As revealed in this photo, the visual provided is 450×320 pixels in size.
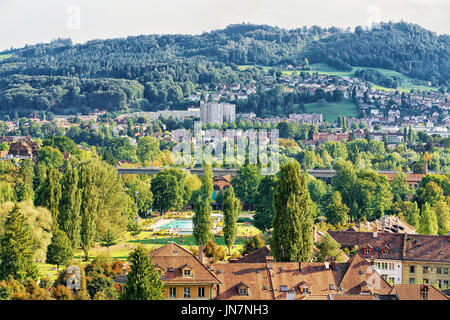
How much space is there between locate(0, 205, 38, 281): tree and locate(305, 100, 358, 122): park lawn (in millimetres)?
103508

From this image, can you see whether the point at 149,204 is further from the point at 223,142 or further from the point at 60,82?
the point at 60,82

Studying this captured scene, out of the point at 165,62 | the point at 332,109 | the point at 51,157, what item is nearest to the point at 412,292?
the point at 51,157

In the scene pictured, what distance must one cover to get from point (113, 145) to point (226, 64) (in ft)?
348

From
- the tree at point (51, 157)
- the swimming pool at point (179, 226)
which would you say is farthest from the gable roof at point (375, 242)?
the tree at point (51, 157)

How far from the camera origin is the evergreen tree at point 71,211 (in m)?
28.9

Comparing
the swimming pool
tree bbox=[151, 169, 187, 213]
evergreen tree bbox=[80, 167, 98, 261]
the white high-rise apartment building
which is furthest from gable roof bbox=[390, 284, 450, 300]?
the white high-rise apartment building

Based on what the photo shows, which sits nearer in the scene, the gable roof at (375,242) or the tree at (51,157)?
the gable roof at (375,242)

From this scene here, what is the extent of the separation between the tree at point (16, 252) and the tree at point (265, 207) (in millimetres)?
17620

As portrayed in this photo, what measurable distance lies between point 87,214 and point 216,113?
3822 inches

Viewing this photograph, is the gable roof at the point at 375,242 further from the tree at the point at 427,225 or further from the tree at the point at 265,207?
the tree at the point at 265,207

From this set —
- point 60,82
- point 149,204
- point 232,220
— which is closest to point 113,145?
point 149,204

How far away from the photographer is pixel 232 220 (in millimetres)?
33469

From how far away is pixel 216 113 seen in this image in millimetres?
126375

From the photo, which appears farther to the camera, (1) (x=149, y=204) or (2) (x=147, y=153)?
(2) (x=147, y=153)
